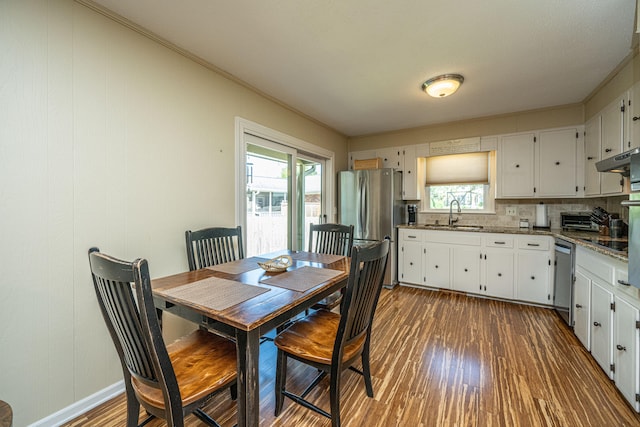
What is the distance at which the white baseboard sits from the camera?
1411mm

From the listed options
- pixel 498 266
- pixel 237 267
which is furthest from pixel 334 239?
pixel 498 266

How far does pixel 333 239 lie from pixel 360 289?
1.27 metres

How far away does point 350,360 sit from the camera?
1.41 meters

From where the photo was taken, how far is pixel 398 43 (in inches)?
76.0

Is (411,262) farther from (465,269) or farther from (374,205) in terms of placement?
(374,205)

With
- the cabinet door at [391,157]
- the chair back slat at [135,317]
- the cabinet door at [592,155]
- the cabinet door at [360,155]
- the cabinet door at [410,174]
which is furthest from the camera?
the cabinet door at [360,155]

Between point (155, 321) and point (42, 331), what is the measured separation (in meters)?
1.08

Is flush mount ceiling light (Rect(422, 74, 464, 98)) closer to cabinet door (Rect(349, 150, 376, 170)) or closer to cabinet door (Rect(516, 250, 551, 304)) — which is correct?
cabinet door (Rect(349, 150, 376, 170))

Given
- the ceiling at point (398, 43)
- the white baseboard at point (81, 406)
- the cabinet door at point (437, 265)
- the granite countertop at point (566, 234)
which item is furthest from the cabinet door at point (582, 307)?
the white baseboard at point (81, 406)

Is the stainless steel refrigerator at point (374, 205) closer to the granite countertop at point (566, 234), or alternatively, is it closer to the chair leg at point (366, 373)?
the granite countertop at point (566, 234)

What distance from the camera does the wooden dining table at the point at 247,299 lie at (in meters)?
1.04

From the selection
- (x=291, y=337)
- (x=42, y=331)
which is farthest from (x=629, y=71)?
(x=42, y=331)

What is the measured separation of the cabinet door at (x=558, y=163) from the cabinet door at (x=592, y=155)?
108 millimetres

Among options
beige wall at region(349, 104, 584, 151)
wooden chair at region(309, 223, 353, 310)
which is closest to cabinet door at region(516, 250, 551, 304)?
beige wall at region(349, 104, 584, 151)
